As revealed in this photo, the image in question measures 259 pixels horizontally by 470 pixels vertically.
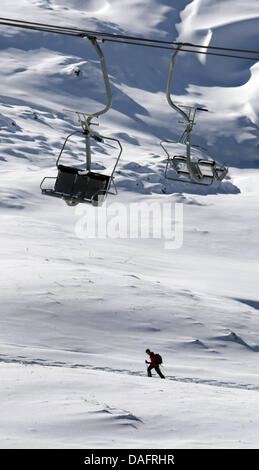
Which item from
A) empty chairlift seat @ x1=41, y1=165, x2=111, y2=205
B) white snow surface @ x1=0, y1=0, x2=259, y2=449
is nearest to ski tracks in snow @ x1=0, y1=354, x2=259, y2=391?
white snow surface @ x1=0, y1=0, x2=259, y2=449

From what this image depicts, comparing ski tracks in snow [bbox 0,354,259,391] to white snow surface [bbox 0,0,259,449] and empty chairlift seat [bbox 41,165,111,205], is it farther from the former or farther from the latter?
empty chairlift seat [bbox 41,165,111,205]

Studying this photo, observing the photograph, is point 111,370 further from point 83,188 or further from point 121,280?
point 121,280

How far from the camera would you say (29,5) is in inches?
5773

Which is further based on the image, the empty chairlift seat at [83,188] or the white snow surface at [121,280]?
the white snow surface at [121,280]


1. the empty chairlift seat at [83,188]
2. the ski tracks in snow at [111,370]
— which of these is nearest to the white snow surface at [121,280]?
the ski tracks in snow at [111,370]

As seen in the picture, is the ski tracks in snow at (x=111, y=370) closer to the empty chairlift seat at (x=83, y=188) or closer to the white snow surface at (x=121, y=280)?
the white snow surface at (x=121, y=280)

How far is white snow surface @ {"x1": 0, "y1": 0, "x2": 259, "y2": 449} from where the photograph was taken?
17.7 m

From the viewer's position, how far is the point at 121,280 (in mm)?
36438

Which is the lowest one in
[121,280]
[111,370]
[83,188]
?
→ [83,188]

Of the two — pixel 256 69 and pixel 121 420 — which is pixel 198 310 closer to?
pixel 121 420

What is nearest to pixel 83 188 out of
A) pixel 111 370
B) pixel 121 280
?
pixel 111 370

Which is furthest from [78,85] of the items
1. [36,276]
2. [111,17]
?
[36,276]

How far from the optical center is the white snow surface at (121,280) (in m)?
17.7

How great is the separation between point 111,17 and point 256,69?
34.5 m
